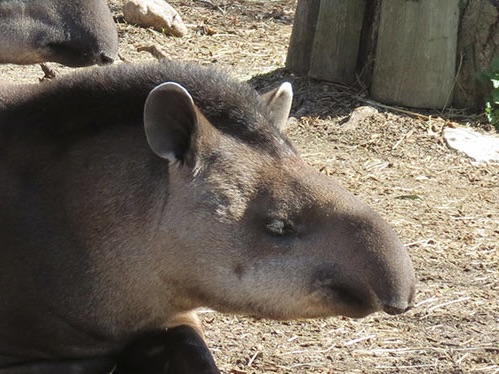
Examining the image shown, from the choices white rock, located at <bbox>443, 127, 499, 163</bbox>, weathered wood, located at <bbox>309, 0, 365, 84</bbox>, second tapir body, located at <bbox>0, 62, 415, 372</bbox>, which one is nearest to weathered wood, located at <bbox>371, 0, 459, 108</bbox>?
weathered wood, located at <bbox>309, 0, 365, 84</bbox>

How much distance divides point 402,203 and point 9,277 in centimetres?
353

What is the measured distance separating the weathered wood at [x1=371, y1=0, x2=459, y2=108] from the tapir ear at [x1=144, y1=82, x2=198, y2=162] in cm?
481

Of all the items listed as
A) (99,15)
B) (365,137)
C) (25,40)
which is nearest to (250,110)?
(99,15)

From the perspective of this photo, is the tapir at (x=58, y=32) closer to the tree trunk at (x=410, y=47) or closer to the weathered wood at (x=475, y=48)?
the tree trunk at (x=410, y=47)

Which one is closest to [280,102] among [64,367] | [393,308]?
[393,308]

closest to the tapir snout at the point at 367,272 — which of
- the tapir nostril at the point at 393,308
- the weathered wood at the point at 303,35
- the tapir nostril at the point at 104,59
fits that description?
the tapir nostril at the point at 393,308

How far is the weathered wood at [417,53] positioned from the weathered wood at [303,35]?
0.67 meters

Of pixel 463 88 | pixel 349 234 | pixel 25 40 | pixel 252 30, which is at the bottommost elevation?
pixel 252 30

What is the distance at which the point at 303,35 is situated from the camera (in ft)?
32.1

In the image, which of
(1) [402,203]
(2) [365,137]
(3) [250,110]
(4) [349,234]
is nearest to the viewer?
(4) [349,234]

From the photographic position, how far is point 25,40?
24.2ft

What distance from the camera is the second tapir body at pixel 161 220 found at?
446 centimetres

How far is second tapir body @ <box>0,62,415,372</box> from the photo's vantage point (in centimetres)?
446

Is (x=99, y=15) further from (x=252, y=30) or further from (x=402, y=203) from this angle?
(x=252, y=30)
